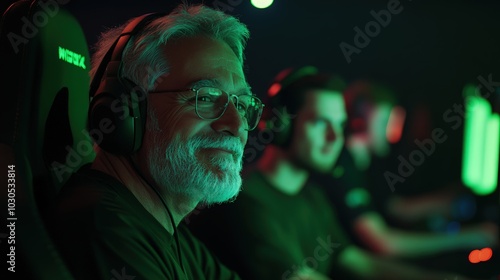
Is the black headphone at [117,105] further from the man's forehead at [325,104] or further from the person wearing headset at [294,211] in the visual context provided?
the man's forehead at [325,104]

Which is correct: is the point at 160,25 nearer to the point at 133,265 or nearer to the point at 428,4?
the point at 133,265

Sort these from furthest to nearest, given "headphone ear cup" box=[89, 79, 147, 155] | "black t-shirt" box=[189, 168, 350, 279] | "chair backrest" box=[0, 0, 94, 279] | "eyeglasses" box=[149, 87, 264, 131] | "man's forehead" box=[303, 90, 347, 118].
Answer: "man's forehead" box=[303, 90, 347, 118] < "black t-shirt" box=[189, 168, 350, 279] < "eyeglasses" box=[149, 87, 264, 131] < "headphone ear cup" box=[89, 79, 147, 155] < "chair backrest" box=[0, 0, 94, 279]

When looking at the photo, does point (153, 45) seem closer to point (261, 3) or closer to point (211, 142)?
point (211, 142)

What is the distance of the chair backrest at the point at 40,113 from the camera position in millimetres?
761

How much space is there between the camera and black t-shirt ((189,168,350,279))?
1490 millimetres

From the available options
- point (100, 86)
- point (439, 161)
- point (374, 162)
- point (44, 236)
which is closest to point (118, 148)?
point (100, 86)

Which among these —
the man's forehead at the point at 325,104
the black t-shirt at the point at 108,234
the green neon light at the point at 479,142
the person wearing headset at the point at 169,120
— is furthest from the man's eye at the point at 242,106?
the green neon light at the point at 479,142

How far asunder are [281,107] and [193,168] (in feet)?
2.10

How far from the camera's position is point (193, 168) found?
99cm

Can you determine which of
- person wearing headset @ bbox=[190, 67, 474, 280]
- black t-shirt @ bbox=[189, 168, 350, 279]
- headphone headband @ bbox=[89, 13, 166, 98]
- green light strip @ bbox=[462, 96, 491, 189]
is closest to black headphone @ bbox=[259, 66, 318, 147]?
person wearing headset @ bbox=[190, 67, 474, 280]

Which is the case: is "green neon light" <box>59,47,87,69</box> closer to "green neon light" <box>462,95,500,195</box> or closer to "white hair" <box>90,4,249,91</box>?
"white hair" <box>90,4,249,91</box>

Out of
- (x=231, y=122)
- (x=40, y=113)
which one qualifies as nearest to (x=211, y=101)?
→ (x=231, y=122)

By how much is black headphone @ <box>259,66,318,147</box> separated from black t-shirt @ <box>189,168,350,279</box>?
123mm

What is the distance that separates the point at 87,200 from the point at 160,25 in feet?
1.09
